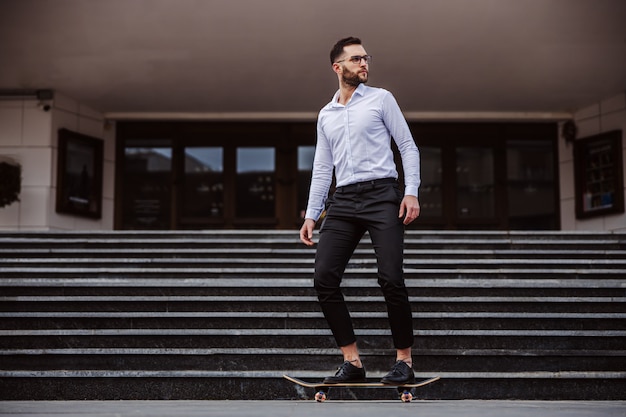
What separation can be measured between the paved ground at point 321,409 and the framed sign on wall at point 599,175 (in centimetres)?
930

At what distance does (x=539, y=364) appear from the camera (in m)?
5.03

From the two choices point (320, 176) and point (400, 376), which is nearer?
point (400, 376)

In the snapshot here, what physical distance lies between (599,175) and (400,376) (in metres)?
10.6

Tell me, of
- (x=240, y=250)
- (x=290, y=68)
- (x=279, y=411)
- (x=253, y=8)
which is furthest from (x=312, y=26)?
(x=279, y=411)

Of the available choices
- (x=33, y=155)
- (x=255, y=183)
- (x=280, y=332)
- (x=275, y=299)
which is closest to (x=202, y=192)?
(x=255, y=183)

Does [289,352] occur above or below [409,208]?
below

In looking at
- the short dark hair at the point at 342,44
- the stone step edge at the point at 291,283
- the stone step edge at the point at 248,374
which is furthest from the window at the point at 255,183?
the short dark hair at the point at 342,44

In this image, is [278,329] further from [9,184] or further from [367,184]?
[9,184]

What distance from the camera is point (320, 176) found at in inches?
180

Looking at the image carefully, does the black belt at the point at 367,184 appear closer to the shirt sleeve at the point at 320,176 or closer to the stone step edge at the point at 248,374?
the shirt sleeve at the point at 320,176

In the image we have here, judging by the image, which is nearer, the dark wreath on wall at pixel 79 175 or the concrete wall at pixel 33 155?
the concrete wall at pixel 33 155

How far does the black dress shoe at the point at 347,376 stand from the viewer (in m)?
4.14

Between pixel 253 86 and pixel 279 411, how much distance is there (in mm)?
9528

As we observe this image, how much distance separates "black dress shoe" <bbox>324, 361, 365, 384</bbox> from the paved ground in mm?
112
